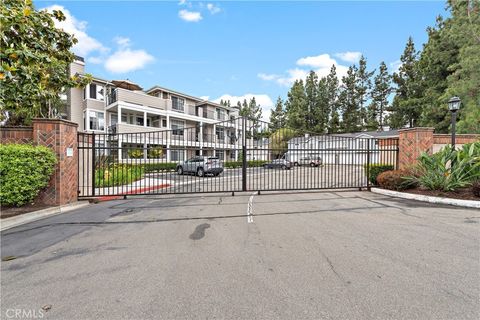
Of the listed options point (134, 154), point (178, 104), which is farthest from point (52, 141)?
point (178, 104)

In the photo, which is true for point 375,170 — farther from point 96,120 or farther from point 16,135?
point 96,120

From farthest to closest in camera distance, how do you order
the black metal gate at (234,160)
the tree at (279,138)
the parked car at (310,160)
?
the parked car at (310,160) → the tree at (279,138) → the black metal gate at (234,160)

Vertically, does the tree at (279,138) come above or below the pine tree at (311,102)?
below

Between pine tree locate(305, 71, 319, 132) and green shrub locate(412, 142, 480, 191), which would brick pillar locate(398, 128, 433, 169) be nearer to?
green shrub locate(412, 142, 480, 191)

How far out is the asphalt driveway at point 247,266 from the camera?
2303mm

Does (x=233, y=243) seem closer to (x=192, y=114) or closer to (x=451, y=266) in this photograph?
(x=451, y=266)

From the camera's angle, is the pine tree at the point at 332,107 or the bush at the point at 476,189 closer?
the bush at the point at 476,189

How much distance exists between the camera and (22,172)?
5723 mm

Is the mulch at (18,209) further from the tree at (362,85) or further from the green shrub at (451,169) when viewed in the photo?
the tree at (362,85)

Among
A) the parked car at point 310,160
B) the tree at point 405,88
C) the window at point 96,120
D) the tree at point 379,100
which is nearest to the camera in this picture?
the parked car at point 310,160

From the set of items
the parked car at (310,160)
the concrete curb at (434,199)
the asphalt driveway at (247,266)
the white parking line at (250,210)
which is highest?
the parked car at (310,160)

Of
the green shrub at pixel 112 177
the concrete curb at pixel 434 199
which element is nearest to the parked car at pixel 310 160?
the concrete curb at pixel 434 199

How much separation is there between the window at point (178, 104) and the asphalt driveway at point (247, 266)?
2637 cm

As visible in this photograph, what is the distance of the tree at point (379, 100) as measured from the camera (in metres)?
46.3
